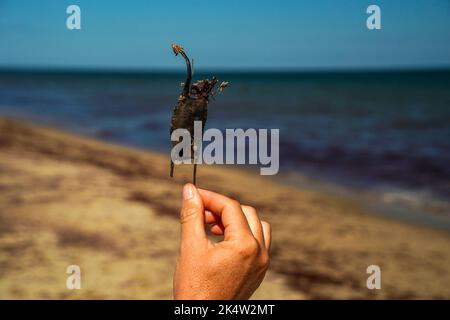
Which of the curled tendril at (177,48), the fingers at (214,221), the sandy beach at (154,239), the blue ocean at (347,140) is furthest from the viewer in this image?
the blue ocean at (347,140)

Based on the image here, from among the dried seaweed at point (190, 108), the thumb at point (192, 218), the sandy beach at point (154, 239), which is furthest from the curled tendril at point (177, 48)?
the sandy beach at point (154, 239)

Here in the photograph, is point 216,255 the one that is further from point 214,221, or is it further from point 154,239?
point 154,239

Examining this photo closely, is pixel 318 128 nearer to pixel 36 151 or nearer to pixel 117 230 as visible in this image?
pixel 36 151

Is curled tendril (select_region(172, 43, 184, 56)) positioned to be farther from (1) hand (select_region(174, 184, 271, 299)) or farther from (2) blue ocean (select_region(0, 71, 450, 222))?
(2) blue ocean (select_region(0, 71, 450, 222))

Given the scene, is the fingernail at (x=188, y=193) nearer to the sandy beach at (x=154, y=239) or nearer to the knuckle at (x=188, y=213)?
the knuckle at (x=188, y=213)

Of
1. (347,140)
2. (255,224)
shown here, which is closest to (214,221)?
(255,224)

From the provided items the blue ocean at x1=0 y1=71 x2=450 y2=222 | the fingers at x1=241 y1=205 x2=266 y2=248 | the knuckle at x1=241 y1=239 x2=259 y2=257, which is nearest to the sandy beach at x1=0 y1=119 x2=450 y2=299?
the blue ocean at x1=0 y1=71 x2=450 y2=222
